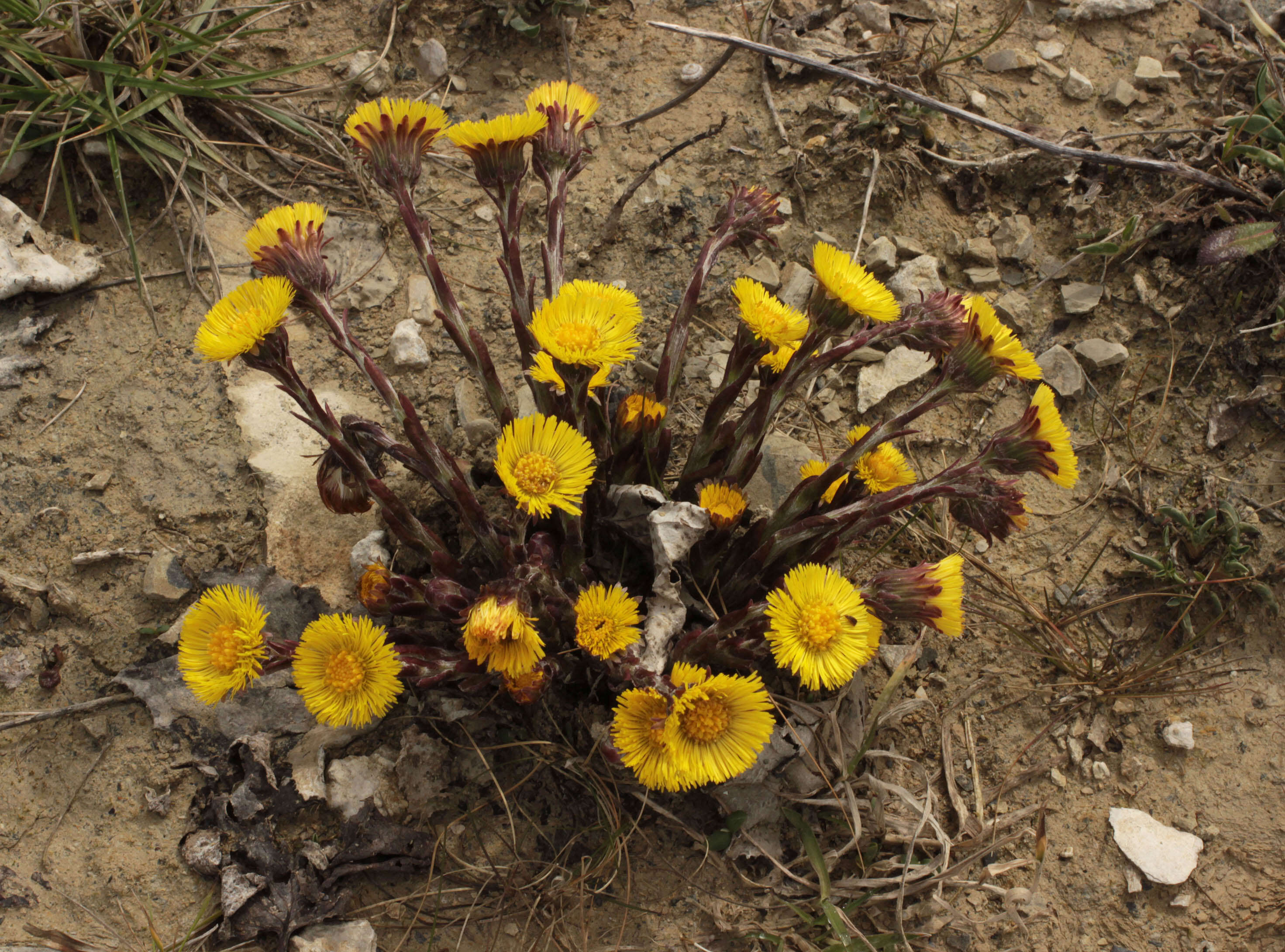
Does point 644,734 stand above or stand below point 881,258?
below

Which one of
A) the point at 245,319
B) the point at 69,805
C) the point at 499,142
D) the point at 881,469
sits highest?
the point at 499,142

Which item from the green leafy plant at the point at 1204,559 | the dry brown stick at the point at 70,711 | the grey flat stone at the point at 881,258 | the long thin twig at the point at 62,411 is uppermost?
the grey flat stone at the point at 881,258

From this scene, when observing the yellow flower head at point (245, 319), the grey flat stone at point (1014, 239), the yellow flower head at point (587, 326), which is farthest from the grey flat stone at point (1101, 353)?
the yellow flower head at point (245, 319)

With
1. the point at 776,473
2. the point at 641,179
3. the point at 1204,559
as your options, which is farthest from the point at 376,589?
the point at 1204,559

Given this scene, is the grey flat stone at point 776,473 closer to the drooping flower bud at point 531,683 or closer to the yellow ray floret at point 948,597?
the yellow ray floret at point 948,597

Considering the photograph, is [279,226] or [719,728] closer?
[719,728]

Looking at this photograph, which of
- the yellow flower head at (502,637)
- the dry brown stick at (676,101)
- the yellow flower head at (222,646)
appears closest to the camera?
the yellow flower head at (502,637)

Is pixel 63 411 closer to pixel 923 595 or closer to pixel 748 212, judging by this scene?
pixel 748 212
